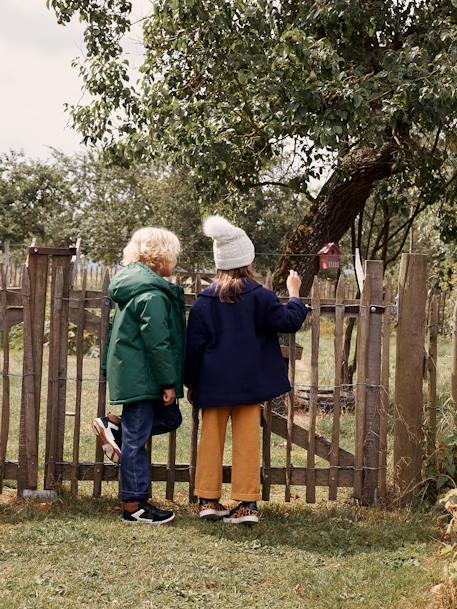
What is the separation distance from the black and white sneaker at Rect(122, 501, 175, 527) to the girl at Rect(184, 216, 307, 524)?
0.24 m

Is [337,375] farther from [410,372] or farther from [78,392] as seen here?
[78,392]

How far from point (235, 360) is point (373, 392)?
99 centimetres

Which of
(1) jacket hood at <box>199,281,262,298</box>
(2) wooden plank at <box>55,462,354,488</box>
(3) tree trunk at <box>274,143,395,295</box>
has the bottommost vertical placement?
(2) wooden plank at <box>55,462,354,488</box>

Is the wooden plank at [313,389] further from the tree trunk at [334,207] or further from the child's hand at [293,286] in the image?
the tree trunk at [334,207]

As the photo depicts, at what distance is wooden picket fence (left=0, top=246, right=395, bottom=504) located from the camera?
4996 millimetres

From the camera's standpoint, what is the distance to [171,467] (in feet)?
16.7

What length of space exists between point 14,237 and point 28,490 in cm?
3523

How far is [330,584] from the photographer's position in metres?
3.86

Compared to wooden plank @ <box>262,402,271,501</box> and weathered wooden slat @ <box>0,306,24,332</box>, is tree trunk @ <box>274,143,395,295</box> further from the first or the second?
weathered wooden slat @ <box>0,306,24,332</box>

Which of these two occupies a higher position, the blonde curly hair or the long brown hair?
the blonde curly hair

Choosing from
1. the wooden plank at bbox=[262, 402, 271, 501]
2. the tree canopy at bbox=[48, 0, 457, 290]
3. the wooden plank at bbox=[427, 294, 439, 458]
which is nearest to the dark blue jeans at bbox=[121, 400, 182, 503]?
the wooden plank at bbox=[262, 402, 271, 501]

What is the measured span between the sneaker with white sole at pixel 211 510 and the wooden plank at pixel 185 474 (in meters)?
0.27

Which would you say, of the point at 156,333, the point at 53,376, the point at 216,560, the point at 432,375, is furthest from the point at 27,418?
the point at 432,375

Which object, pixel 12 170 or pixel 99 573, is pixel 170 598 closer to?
pixel 99 573
